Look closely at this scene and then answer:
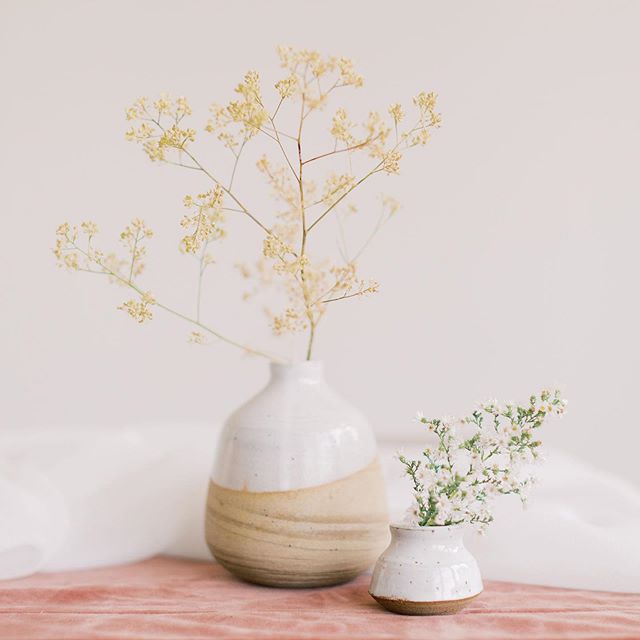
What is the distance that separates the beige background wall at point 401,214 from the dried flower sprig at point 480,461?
1.19 metres

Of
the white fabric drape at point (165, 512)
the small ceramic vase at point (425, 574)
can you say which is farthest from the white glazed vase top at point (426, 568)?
the white fabric drape at point (165, 512)

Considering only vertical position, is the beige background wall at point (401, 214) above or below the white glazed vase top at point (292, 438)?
above

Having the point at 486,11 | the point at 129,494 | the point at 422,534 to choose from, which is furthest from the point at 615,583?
the point at 486,11

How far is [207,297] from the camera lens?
2314 millimetres

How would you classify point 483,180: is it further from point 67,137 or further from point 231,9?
point 67,137

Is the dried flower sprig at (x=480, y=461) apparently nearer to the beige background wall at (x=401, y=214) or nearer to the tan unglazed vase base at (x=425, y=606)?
the tan unglazed vase base at (x=425, y=606)

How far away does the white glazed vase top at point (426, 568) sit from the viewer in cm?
103

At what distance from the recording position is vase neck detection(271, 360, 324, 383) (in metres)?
1.23

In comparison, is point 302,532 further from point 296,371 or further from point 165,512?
point 165,512

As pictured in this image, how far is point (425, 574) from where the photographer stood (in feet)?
3.38

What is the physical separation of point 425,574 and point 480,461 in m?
0.14

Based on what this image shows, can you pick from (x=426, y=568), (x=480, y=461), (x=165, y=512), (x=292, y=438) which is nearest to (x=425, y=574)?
(x=426, y=568)

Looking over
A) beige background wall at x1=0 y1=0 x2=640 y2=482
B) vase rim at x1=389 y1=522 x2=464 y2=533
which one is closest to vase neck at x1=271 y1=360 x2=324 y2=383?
vase rim at x1=389 y1=522 x2=464 y2=533

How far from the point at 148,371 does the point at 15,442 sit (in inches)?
27.2
